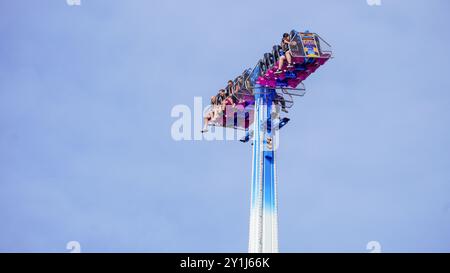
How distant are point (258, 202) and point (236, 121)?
36.4 feet

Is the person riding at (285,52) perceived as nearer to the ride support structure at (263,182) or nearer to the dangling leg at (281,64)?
the dangling leg at (281,64)

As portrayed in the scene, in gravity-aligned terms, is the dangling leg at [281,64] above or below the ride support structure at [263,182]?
above

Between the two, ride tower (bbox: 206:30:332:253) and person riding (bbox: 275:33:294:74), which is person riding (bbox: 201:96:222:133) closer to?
ride tower (bbox: 206:30:332:253)

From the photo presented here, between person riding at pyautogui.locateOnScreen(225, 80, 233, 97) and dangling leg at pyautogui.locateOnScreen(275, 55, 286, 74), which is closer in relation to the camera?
dangling leg at pyautogui.locateOnScreen(275, 55, 286, 74)

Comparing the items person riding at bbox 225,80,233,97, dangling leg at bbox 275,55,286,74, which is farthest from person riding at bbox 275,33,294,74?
person riding at bbox 225,80,233,97

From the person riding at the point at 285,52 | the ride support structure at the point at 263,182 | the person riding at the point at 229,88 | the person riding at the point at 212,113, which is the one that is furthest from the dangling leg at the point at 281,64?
the person riding at the point at 212,113

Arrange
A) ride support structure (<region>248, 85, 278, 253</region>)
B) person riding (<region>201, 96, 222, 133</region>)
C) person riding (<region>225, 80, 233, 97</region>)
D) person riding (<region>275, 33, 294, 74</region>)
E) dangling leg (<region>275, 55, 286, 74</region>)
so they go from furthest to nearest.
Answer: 1. person riding (<region>201, 96, 222, 133</region>)
2. person riding (<region>225, 80, 233, 97</region>)
3. ride support structure (<region>248, 85, 278, 253</region>)
4. dangling leg (<region>275, 55, 286, 74</region>)
5. person riding (<region>275, 33, 294, 74</region>)

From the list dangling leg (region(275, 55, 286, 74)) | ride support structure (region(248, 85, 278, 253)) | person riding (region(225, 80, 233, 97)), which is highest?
person riding (region(225, 80, 233, 97))

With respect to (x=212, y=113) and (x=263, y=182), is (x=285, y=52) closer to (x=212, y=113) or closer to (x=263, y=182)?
(x=263, y=182)
